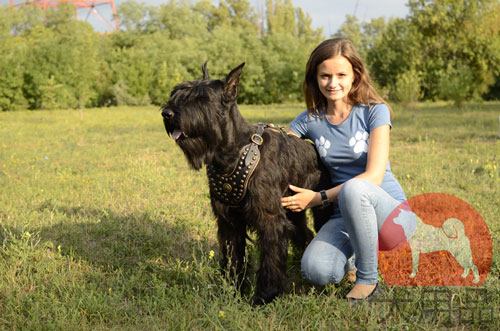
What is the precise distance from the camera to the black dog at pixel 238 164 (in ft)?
9.07

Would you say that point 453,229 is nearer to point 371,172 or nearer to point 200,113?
point 371,172

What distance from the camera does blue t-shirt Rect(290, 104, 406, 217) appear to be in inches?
129

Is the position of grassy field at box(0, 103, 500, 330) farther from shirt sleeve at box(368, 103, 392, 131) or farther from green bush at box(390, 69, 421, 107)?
green bush at box(390, 69, 421, 107)

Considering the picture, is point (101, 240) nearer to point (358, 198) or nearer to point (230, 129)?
point (230, 129)

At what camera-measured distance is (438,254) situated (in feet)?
12.0

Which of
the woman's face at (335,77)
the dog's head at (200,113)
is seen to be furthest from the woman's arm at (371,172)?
the dog's head at (200,113)

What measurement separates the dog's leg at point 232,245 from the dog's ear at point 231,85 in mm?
955

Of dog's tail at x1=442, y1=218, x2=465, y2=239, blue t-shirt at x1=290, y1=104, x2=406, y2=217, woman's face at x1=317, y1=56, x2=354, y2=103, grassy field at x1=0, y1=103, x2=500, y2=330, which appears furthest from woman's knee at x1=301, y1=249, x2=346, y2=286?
dog's tail at x1=442, y1=218, x2=465, y2=239

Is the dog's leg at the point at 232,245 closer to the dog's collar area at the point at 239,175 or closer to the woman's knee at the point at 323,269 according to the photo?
the dog's collar area at the point at 239,175

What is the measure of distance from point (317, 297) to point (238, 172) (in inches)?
42.6

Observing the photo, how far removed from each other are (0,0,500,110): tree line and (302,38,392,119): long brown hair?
51.7ft

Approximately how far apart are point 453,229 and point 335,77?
6.54ft

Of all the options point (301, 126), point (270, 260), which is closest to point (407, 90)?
point (301, 126)

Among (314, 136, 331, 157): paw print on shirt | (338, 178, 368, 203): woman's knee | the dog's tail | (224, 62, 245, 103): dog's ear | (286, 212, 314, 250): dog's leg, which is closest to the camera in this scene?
(224, 62, 245, 103): dog's ear
